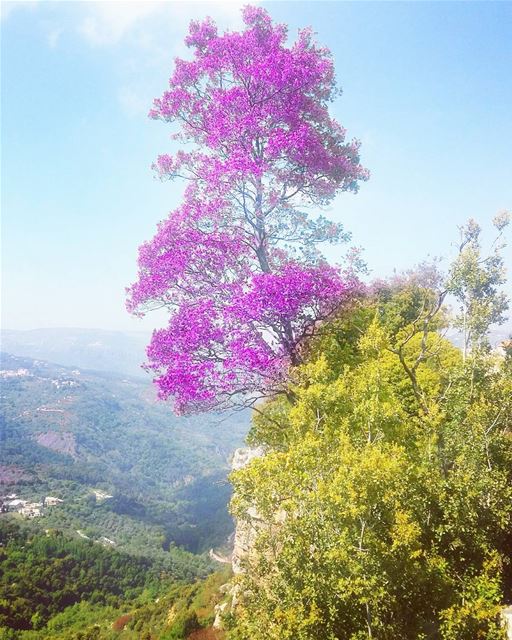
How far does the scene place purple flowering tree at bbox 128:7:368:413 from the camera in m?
9.50

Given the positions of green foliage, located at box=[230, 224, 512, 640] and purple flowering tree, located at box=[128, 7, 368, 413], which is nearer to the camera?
green foliage, located at box=[230, 224, 512, 640]

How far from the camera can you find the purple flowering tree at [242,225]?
9.50 metres

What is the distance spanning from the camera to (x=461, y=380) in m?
10.5

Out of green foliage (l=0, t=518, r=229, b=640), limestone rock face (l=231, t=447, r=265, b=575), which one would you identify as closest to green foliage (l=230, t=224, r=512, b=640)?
limestone rock face (l=231, t=447, r=265, b=575)

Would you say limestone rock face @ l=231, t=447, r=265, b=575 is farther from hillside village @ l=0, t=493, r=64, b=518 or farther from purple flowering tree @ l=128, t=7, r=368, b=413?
hillside village @ l=0, t=493, r=64, b=518

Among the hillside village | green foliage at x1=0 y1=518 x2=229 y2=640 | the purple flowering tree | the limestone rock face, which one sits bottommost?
the hillside village

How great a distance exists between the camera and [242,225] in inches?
427

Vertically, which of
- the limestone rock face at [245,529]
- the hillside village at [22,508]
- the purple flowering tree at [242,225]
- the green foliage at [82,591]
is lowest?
the hillside village at [22,508]

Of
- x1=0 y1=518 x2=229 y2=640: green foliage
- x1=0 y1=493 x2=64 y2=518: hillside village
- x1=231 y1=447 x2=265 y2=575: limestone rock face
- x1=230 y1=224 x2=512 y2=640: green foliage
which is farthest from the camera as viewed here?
x1=0 y1=493 x2=64 y2=518: hillside village

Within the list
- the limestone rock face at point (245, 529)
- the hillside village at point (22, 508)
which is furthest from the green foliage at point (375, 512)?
the hillside village at point (22, 508)

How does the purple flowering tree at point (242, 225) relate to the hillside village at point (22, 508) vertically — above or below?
above

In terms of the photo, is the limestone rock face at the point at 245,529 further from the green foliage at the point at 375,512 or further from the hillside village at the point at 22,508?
the hillside village at the point at 22,508

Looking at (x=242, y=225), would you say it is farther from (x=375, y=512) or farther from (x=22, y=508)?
(x=22, y=508)

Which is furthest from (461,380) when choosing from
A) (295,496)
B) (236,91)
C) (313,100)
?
(236,91)
